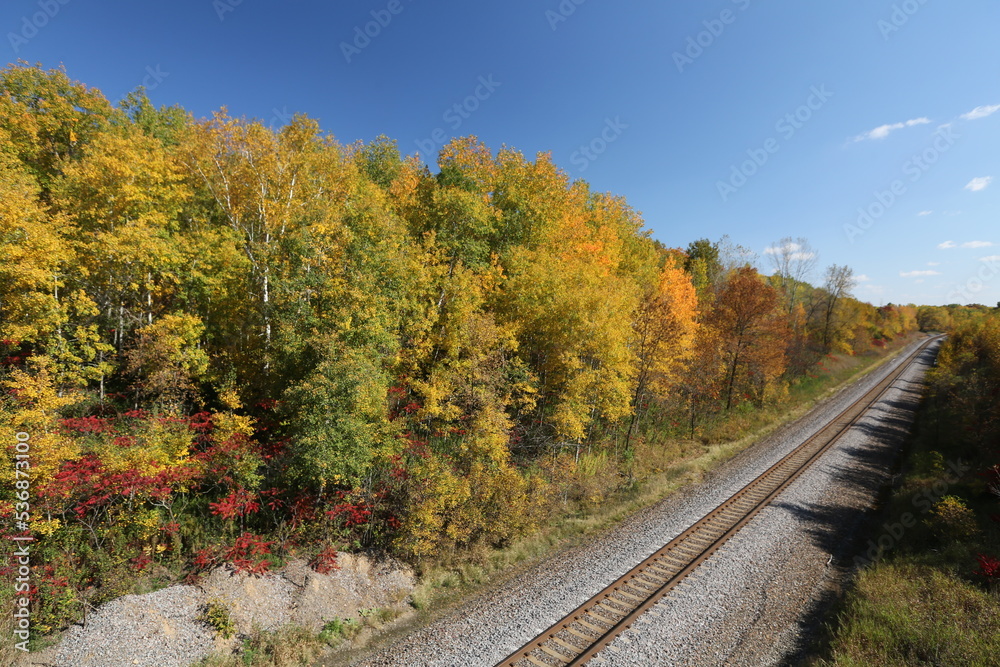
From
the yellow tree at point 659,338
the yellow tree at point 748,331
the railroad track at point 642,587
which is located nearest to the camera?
the railroad track at point 642,587

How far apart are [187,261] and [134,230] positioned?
7.16 feet

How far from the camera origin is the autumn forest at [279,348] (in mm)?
10781

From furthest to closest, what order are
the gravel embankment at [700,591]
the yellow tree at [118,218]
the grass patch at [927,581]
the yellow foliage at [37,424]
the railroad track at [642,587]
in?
the yellow tree at [118,218] → the gravel embankment at [700,591] → the railroad track at [642,587] → the yellow foliage at [37,424] → the grass patch at [927,581]

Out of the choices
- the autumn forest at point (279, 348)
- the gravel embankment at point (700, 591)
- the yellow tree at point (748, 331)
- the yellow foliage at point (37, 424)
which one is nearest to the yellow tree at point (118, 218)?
the autumn forest at point (279, 348)

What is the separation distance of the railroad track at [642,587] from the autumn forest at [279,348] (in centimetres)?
456

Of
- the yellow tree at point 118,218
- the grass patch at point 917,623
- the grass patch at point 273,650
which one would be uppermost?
the yellow tree at point 118,218

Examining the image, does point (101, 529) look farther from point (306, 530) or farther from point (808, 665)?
point (808, 665)

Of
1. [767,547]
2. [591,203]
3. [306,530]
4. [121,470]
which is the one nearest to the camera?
[121,470]

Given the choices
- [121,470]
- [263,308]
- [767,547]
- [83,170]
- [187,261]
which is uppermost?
[83,170]

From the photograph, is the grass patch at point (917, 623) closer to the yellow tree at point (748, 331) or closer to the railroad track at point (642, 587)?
the railroad track at point (642, 587)

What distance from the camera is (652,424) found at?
2695 centimetres

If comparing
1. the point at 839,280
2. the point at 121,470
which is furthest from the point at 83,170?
the point at 839,280

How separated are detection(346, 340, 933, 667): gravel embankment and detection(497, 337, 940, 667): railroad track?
27cm

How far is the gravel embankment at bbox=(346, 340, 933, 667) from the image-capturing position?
931cm
